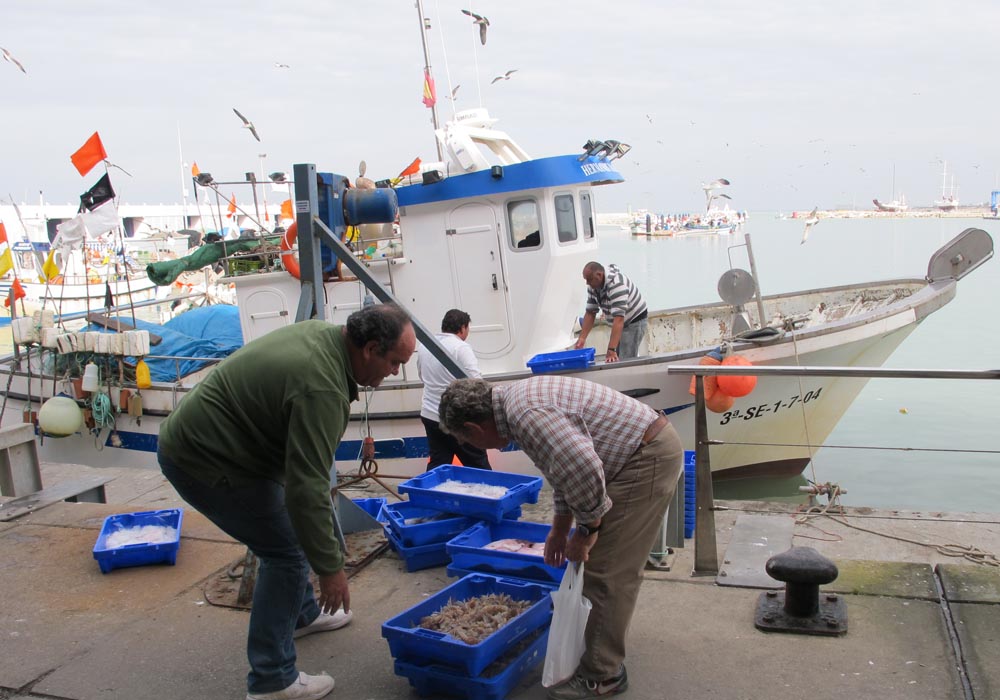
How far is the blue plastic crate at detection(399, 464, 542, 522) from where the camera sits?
407cm

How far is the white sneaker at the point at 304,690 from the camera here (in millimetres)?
2883

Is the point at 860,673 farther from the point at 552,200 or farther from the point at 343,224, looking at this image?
the point at 552,200

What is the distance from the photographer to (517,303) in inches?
338

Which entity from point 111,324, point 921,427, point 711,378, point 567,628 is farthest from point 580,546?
point 921,427

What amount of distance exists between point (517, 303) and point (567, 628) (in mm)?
5891

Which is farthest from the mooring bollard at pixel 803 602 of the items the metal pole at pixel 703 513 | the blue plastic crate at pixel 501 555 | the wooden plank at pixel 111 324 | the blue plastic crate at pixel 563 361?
the wooden plank at pixel 111 324

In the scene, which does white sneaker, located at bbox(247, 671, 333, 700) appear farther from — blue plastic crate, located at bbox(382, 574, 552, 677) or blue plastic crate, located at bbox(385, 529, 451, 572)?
blue plastic crate, located at bbox(385, 529, 451, 572)

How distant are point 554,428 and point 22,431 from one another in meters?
4.22

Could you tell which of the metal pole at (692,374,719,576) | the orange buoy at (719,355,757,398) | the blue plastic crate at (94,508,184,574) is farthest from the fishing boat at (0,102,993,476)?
the blue plastic crate at (94,508,184,574)

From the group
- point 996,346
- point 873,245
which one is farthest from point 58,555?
point 873,245

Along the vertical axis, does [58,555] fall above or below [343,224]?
below

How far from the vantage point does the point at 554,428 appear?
261 centimetres

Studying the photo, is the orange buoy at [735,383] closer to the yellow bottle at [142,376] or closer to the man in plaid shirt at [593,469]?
the man in plaid shirt at [593,469]

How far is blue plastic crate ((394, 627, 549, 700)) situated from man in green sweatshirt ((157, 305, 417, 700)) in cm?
37
